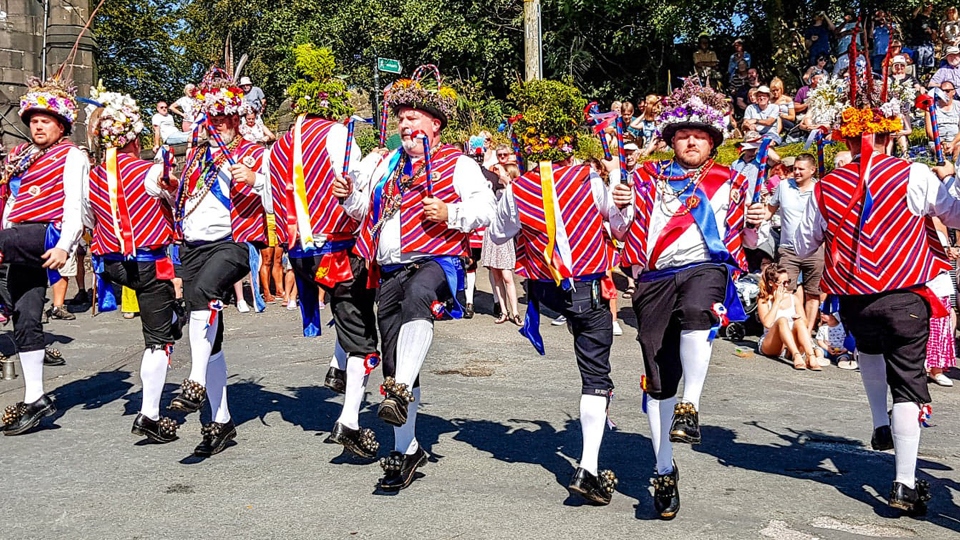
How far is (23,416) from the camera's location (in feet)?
22.9

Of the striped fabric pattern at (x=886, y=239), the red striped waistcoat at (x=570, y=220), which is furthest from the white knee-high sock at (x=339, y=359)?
the striped fabric pattern at (x=886, y=239)

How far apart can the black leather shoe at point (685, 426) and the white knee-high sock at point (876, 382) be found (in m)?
1.29

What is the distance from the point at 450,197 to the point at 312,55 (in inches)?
54.2

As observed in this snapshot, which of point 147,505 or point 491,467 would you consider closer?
point 147,505

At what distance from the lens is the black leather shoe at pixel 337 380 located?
22.4 feet

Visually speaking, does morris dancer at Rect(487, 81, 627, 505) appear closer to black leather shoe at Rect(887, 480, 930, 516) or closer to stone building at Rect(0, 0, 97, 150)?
black leather shoe at Rect(887, 480, 930, 516)

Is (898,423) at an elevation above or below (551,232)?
below

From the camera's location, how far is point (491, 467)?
5.98 meters

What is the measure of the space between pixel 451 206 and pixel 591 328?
1008 millimetres

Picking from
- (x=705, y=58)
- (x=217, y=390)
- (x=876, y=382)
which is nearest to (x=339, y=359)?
(x=217, y=390)

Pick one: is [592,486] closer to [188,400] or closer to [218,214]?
[188,400]

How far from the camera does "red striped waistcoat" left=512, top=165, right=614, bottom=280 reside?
5.45 m

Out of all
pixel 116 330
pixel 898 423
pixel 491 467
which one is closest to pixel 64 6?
pixel 116 330

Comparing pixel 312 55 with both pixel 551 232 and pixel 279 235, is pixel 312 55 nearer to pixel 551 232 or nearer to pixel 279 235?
pixel 279 235
